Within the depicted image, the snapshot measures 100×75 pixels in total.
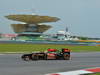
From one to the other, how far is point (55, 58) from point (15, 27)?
3878 inches

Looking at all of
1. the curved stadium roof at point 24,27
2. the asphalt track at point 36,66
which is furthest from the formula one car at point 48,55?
the curved stadium roof at point 24,27

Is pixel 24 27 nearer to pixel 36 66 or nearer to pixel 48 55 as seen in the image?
pixel 48 55

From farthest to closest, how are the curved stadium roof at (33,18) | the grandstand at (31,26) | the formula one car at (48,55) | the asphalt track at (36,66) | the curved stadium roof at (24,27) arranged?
the curved stadium roof at (24,27)
the grandstand at (31,26)
the curved stadium roof at (33,18)
the formula one car at (48,55)
the asphalt track at (36,66)

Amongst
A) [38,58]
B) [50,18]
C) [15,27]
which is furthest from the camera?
[15,27]

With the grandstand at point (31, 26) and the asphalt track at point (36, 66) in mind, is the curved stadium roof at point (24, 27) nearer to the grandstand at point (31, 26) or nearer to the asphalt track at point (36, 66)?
the grandstand at point (31, 26)

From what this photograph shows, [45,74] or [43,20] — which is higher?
[43,20]

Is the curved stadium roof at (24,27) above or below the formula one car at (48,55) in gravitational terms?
above

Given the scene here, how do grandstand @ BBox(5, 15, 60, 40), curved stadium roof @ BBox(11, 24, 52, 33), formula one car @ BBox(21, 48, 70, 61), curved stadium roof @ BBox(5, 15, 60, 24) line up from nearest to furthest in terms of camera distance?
formula one car @ BBox(21, 48, 70, 61), curved stadium roof @ BBox(5, 15, 60, 24), grandstand @ BBox(5, 15, 60, 40), curved stadium roof @ BBox(11, 24, 52, 33)

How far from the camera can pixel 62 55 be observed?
832 inches

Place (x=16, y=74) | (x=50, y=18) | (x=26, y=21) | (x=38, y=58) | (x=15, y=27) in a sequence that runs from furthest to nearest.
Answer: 1. (x=15, y=27)
2. (x=26, y=21)
3. (x=50, y=18)
4. (x=38, y=58)
5. (x=16, y=74)

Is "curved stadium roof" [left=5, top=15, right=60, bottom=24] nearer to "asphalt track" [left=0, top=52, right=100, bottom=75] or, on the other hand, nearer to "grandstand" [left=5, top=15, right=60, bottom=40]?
"grandstand" [left=5, top=15, right=60, bottom=40]

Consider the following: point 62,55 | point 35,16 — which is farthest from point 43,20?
point 62,55

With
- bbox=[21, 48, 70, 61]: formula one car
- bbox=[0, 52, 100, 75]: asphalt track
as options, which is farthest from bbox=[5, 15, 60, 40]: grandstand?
bbox=[0, 52, 100, 75]: asphalt track

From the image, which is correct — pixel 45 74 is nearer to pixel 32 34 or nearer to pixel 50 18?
pixel 50 18
